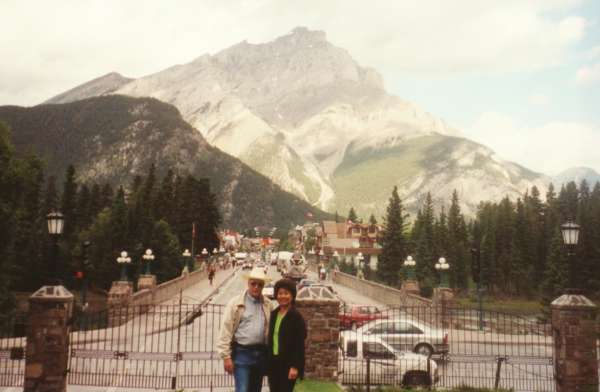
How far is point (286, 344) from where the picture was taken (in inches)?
282

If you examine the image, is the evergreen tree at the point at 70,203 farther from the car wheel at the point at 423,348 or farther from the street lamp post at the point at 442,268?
the car wheel at the point at 423,348

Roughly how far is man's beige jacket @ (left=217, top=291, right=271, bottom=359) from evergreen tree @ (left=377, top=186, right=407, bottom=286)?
231 feet

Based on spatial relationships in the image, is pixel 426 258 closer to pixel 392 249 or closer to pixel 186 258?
pixel 392 249

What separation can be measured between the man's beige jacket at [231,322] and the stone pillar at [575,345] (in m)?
7.06

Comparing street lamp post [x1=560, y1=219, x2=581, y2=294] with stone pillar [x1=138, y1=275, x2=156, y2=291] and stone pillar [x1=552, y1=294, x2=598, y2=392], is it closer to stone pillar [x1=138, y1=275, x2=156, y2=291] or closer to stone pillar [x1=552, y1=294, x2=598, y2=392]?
stone pillar [x1=552, y1=294, x2=598, y2=392]

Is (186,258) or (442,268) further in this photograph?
(186,258)

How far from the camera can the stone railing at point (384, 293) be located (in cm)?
3153

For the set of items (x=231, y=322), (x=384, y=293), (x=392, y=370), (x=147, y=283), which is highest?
(x=147, y=283)

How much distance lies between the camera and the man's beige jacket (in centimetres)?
742

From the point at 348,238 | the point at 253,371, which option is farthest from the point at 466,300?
the point at 253,371

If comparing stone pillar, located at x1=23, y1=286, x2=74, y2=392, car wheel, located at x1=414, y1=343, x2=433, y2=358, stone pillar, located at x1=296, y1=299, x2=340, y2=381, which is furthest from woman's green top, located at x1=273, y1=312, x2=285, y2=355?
car wheel, located at x1=414, y1=343, x2=433, y2=358

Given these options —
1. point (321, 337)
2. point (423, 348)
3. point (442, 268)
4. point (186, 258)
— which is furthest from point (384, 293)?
point (186, 258)

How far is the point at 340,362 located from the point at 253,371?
6.17 m

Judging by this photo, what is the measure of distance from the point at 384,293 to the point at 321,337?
1120 inches
